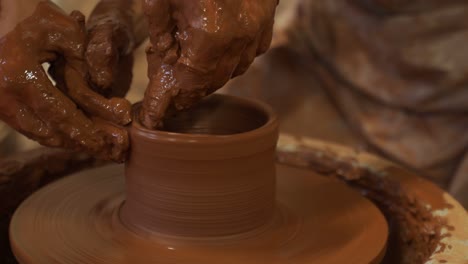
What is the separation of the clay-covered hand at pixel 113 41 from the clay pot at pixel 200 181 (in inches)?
6.2

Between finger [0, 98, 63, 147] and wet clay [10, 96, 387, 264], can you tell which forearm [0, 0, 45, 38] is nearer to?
finger [0, 98, 63, 147]

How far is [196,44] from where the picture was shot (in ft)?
3.70

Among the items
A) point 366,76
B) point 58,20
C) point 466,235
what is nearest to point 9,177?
point 58,20

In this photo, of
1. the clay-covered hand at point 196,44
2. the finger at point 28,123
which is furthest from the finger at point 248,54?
the finger at point 28,123

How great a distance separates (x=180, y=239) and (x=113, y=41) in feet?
1.51

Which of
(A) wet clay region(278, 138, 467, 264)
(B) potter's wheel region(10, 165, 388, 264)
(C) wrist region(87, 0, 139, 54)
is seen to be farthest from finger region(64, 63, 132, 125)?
(A) wet clay region(278, 138, 467, 264)

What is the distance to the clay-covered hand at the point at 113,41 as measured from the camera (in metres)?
1.35

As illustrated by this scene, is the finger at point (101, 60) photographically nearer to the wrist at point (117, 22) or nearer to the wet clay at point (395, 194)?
the wrist at point (117, 22)

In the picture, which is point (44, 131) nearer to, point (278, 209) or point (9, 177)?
point (9, 177)

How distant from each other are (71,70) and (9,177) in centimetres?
45

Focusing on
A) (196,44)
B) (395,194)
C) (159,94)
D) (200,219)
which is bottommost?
(395,194)

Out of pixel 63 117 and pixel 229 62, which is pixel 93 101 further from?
pixel 229 62

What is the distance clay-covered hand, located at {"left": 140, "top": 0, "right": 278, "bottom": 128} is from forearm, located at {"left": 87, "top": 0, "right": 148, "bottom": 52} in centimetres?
30

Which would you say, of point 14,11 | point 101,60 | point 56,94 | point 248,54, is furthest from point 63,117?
point 248,54
